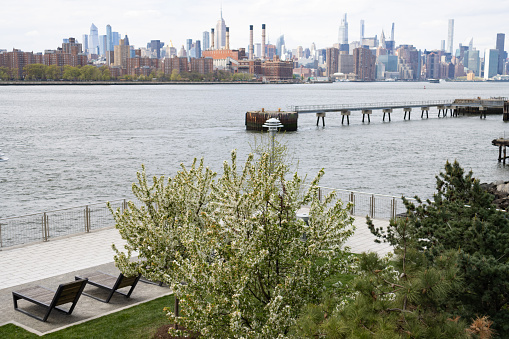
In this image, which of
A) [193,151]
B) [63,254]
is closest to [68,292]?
[63,254]

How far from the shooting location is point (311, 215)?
8.38 m

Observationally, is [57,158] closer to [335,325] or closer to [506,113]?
[335,325]

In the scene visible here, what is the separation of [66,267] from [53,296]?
3.18 metres

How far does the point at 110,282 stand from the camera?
12500 mm

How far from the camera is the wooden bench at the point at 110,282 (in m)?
12.0

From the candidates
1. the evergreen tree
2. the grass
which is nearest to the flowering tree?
the evergreen tree

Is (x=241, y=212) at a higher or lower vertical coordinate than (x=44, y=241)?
higher

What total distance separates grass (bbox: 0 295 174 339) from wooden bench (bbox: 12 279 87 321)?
606 mm

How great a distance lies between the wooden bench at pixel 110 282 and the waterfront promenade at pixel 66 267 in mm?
171

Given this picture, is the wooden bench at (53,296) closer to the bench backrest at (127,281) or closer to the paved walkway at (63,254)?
the bench backrest at (127,281)

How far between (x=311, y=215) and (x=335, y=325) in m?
2.31

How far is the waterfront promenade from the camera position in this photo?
11.3m

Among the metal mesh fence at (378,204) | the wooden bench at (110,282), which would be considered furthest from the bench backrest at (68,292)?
the metal mesh fence at (378,204)

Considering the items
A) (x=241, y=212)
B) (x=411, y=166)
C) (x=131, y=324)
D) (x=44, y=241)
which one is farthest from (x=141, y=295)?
(x=411, y=166)
